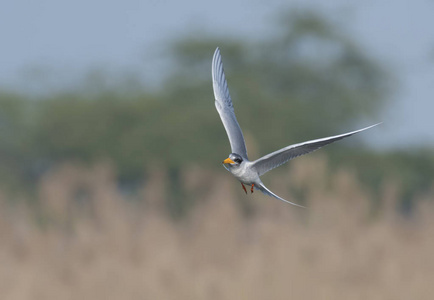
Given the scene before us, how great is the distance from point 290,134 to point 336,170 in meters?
1.53

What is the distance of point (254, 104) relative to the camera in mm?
22219

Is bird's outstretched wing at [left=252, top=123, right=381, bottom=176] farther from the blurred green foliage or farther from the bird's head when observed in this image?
the blurred green foliage

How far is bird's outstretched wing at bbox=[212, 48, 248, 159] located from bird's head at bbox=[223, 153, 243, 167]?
0.14 feet

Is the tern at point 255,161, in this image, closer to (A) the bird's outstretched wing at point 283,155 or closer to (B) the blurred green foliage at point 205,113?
(A) the bird's outstretched wing at point 283,155

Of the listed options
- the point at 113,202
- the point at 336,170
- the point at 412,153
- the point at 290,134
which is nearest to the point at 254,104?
the point at 290,134

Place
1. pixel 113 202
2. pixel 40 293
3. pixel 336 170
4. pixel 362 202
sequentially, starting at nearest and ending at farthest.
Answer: pixel 40 293, pixel 362 202, pixel 113 202, pixel 336 170

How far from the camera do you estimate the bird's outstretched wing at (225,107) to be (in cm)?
197

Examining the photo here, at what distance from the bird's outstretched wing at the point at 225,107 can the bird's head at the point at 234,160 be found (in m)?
0.04

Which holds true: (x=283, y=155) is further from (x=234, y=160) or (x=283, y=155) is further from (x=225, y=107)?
(x=225, y=107)

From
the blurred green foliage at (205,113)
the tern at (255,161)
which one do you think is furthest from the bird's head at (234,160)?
the blurred green foliage at (205,113)

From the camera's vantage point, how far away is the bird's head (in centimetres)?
185

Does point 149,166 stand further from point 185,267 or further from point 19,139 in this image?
point 185,267

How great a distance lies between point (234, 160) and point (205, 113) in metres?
20.4

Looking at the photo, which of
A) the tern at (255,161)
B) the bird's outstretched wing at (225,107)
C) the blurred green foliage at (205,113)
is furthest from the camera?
the blurred green foliage at (205,113)
